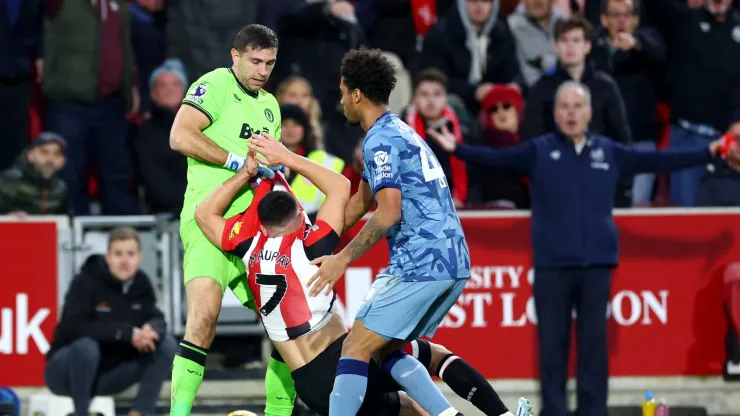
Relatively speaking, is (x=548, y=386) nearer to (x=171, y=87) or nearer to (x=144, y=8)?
(x=171, y=87)

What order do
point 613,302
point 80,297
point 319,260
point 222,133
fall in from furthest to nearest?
point 613,302
point 80,297
point 222,133
point 319,260

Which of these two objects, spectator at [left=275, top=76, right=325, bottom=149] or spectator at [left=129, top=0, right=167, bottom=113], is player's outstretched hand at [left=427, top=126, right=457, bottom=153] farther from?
spectator at [left=129, top=0, right=167, bottom=113]

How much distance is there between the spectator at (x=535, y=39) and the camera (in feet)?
43.1

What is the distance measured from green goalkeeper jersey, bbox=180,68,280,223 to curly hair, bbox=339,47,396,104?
0.96m

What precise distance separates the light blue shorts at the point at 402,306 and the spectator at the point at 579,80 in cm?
436

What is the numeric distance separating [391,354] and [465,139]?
4296 mm

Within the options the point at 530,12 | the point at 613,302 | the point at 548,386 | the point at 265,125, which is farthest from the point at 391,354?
the point at 530,12

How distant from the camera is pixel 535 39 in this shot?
13.2 meters

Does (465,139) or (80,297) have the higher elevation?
(465,139)

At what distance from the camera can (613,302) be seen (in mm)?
11688

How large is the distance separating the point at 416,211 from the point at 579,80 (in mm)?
4580

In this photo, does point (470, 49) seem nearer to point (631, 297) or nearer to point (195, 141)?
point (631, 297)

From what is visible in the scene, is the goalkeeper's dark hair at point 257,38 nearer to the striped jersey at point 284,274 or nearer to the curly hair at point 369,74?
the curly hair at point 369,74

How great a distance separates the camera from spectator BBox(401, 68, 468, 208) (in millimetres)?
11914
